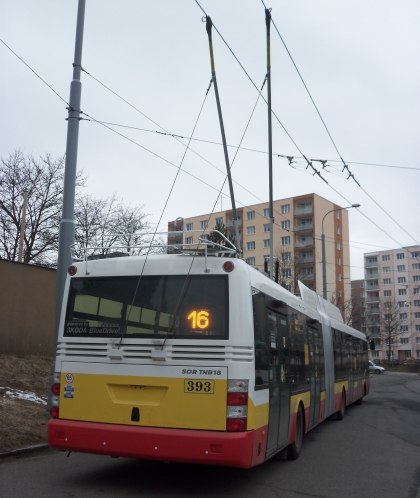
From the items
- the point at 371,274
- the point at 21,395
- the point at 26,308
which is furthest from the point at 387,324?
the point at 21,395

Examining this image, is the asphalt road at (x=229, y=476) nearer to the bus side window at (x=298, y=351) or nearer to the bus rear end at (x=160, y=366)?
the bus rear end at (x=160, y=366)

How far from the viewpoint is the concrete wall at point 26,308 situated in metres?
16.4

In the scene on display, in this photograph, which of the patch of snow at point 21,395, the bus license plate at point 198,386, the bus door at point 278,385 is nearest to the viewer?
the bus license plate at point 198,386

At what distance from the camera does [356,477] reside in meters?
8.04

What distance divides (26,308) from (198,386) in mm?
11775

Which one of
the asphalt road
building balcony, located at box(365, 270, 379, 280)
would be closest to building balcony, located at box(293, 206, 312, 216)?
building balcony, located at box(365, 270, 379, 280)

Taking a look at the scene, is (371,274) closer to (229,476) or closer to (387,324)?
(387,324)

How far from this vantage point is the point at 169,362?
267 inches

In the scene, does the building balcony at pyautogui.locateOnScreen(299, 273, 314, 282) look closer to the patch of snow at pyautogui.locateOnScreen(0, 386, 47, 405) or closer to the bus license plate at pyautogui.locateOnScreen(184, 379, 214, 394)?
the patch of snow at pyautogui.locateOnScreen(0, 386, 47, 405)

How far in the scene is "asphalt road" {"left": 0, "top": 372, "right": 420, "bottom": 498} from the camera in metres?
7.00

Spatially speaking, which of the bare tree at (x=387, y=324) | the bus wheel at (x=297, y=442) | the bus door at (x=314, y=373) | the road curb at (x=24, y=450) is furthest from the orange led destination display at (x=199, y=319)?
the bare tree at (x=387, y=324)

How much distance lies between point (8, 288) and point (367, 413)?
36.1ft

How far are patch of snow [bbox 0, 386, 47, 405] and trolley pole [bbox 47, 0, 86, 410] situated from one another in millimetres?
1603

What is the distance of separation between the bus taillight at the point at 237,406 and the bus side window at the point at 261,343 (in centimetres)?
36
